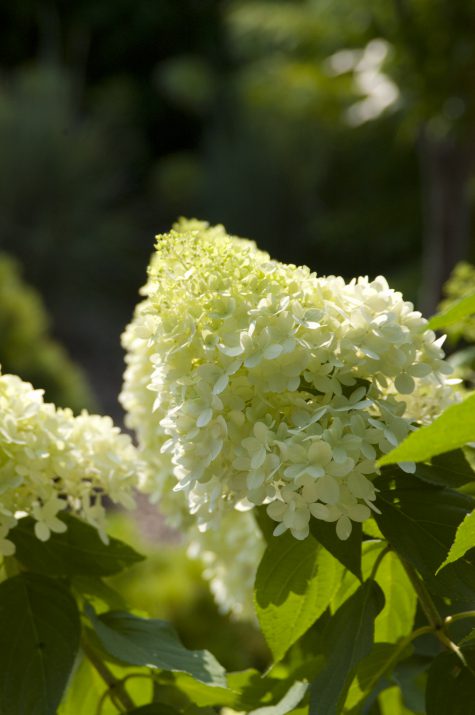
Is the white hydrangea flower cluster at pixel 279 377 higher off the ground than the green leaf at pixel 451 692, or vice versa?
the white hydrangea flower cluster at pixel 279 377

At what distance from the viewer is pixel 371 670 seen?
62cm

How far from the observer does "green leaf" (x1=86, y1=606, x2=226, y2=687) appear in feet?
2.05

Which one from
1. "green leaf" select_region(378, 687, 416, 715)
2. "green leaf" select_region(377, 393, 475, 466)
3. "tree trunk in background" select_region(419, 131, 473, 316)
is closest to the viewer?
"green leaf" select_region(377, 393, 475, 466)

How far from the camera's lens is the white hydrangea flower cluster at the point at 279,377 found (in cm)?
53

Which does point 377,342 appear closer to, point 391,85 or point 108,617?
point 108,617

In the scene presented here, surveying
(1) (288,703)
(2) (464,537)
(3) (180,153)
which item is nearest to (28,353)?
(1) (288,703)

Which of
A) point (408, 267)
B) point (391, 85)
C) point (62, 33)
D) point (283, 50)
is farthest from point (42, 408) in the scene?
point (62, 33)

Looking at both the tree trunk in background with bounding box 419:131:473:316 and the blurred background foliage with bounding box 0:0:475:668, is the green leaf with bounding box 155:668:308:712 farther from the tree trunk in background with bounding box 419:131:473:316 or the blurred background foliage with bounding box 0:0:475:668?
the tree trunk in background with bounding box 419:131:473:316

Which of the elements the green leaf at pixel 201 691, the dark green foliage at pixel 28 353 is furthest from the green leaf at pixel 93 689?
the dark green foliage at pixel 28 353

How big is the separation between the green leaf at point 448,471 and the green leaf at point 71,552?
0.75 ft

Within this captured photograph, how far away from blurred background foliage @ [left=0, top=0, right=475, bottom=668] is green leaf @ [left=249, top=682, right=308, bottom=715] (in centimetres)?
423

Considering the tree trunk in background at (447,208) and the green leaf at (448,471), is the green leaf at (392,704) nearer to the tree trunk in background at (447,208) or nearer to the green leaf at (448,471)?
the green leaf at (448,471)

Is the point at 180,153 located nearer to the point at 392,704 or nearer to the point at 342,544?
the point at 392,704

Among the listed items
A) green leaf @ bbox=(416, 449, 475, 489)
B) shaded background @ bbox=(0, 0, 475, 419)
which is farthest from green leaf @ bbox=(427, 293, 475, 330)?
shaded background @ bbox=(0, 0, 475, 419)
